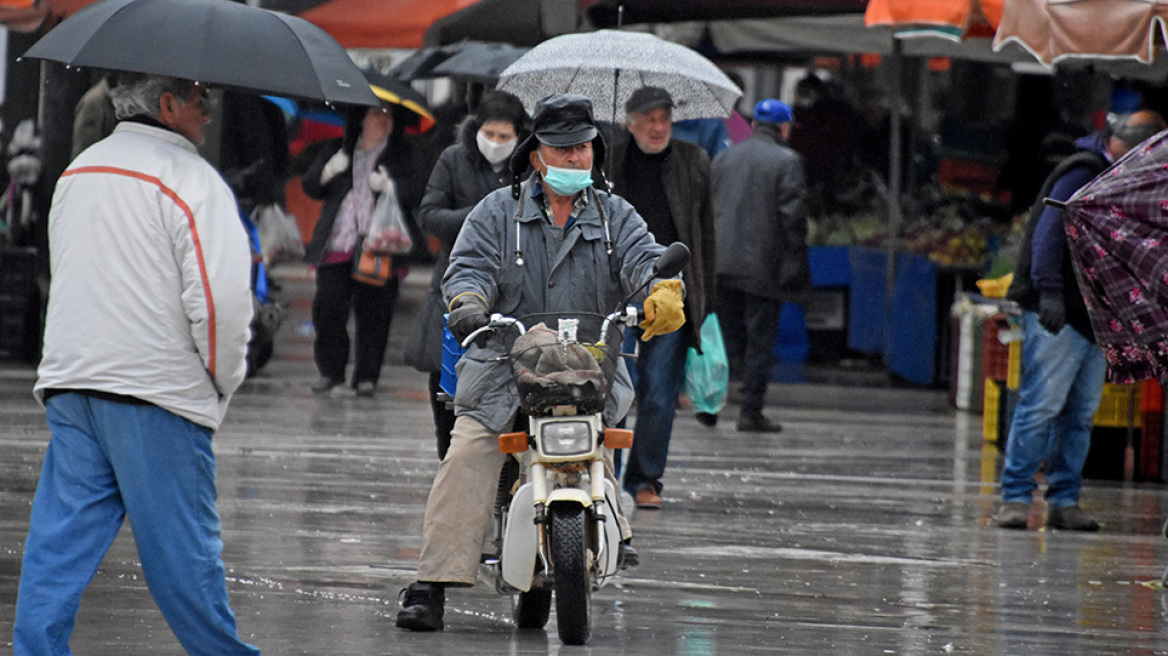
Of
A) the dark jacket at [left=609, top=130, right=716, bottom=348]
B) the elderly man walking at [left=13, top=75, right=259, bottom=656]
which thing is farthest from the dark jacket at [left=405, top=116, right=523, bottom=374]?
the elderly man walking at [left=13, top=75, right=259, bottom=656]

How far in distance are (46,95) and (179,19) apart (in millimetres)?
11475

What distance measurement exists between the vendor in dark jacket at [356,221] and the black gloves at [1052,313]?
617cm

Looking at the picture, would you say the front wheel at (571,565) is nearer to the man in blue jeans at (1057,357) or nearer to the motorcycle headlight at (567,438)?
the motorcycle headlight at (567,438)

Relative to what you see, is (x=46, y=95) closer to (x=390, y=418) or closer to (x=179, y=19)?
(x=390, y=418)

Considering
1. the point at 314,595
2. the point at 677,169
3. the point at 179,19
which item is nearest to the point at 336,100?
the point at 179,19

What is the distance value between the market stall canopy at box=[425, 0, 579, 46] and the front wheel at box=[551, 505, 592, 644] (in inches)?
403

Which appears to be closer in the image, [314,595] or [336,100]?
[336,100]

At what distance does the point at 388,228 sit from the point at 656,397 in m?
5.13

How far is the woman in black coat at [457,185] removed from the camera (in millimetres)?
8367

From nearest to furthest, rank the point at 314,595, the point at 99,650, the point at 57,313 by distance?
the point at 57,313 → the point at 99,650 → the point at 314,595

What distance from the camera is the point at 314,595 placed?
7152 millimetres

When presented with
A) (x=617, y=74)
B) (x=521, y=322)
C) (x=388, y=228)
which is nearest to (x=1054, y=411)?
(x=617, y=74)

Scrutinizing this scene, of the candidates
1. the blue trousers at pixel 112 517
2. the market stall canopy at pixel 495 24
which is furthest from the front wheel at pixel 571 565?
the market stall canopy at pixel 495 24

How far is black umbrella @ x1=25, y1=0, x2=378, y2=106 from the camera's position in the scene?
4969 mm
